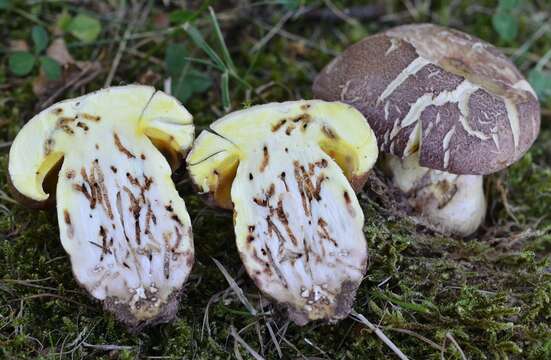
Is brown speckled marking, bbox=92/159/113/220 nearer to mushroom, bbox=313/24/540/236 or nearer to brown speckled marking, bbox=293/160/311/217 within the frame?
brown speckled marking, bbox=293/160/311/217

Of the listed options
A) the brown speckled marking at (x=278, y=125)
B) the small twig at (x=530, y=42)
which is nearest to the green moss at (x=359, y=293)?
the brown speckled marking at (x=278, y=125)

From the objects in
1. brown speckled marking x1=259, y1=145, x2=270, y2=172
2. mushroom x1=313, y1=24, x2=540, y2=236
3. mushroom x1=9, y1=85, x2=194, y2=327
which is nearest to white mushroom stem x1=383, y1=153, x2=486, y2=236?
mushroom x1=313, y1=24, x2=540, y2=236

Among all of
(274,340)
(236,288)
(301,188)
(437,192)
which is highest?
(301,188)

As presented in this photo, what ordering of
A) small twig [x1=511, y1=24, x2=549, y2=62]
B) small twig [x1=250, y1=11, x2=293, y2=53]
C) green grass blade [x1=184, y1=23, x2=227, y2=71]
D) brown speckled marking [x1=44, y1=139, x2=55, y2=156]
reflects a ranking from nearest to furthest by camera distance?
brown speckled marking [x1=44, y1=139, x2=55, y2=156]
green grass blade [x1=184, y1=23, x2=227, y2=71]
small twig [x1=250, y1=11, x2=293, y2=53]
small twig [x1=511, y1=24, x2=549, y2=62]

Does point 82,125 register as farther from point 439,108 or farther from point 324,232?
point 439,108

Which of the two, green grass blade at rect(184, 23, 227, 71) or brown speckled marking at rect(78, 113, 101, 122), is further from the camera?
green grass blade at rect(184, 23, 227, 71)

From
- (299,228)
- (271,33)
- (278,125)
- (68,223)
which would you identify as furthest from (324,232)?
(271,33)
